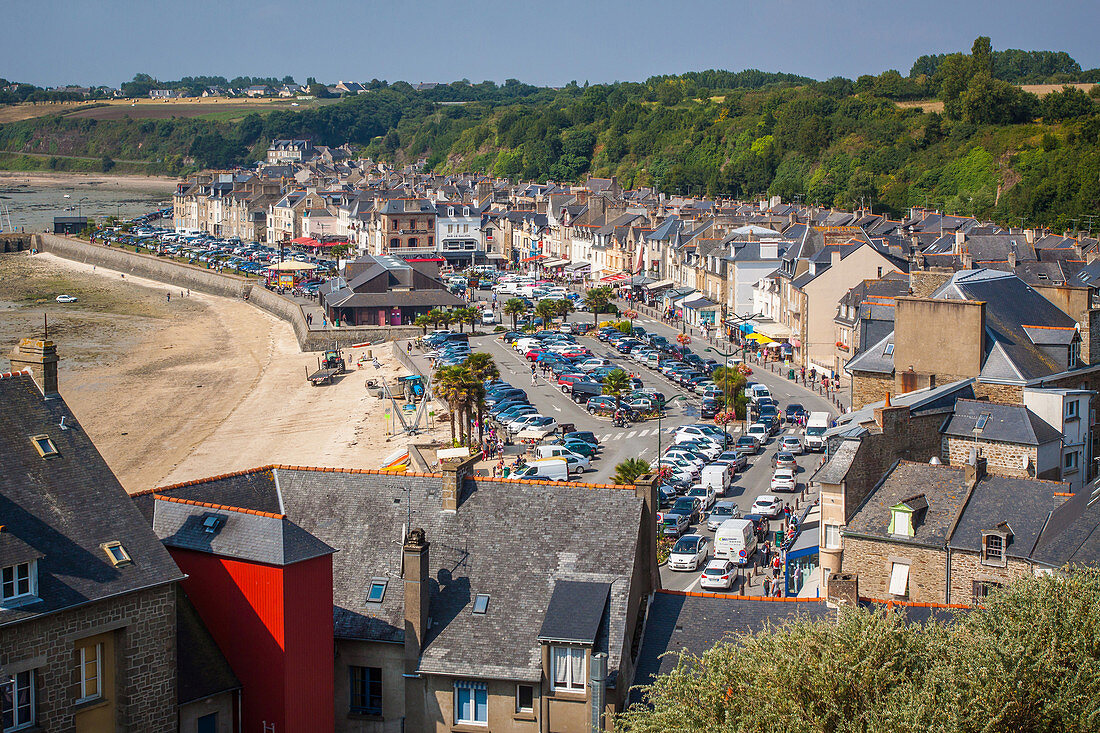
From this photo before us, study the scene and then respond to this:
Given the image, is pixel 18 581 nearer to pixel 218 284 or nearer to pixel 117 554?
pixel 117 554

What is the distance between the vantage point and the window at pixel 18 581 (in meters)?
14.2

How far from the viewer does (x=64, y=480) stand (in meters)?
15.7

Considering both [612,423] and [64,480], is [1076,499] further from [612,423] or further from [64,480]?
[612,423]

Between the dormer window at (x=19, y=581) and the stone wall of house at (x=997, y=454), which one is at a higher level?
the dormer window at (x=19, y=581)

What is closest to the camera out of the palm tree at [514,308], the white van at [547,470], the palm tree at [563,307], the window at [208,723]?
the window at [208,723]

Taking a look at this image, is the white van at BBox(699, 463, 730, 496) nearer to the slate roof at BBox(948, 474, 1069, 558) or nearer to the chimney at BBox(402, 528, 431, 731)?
the slate roof at BBox(948, 474, 1069, 558)

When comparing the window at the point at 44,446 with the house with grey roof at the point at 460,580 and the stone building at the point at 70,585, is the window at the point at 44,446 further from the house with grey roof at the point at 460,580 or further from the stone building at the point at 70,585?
the house with grey roof at the point at 460,580

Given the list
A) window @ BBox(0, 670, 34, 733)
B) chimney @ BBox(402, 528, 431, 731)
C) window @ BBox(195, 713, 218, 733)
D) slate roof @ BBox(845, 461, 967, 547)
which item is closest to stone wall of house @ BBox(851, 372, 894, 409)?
slate roof @ BBox(845, 461, 967, 547)

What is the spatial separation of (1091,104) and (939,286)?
84.7m

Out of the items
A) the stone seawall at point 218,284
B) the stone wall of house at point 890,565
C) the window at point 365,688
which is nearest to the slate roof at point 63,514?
the window at point 365,688

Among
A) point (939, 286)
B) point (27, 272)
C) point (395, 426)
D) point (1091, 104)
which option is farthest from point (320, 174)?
point (939, 286)

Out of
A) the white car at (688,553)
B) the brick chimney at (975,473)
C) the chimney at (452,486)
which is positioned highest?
the chimney at (452,486)

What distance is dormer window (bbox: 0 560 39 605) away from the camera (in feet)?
46.5

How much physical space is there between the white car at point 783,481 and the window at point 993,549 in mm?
14685
